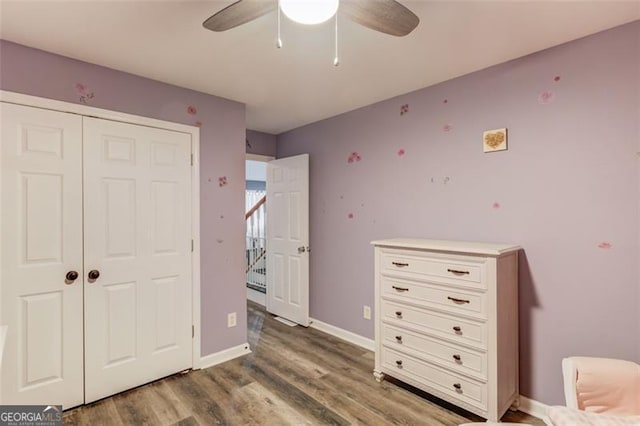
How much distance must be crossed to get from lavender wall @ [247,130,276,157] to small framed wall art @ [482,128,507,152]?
8.37ft

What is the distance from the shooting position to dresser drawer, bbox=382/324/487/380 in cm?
199

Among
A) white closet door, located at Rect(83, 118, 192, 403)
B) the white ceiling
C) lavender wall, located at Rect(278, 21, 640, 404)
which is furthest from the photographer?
white closet door, located at Rect(83, 118, 192, 403)

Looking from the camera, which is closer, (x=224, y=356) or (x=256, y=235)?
(x=224, y=356)

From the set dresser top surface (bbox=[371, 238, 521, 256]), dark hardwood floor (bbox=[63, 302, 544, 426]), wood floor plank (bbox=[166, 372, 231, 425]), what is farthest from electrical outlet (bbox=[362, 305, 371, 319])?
wood floor plank (bbox=[166, 372, 231, 425])

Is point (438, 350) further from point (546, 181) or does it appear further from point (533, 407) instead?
point (546, 181)

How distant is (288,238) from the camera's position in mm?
3809

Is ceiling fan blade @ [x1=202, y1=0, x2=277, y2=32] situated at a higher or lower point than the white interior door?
higher

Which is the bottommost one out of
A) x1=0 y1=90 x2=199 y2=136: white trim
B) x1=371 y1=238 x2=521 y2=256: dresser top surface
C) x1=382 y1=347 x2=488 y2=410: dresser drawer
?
x1=382 y1=347 x2=488 y2=410: dresser drawer

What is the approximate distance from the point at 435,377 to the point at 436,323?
0.36 meters

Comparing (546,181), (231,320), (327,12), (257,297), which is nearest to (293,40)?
(327,12)

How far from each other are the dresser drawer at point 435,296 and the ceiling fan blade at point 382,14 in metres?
1.54

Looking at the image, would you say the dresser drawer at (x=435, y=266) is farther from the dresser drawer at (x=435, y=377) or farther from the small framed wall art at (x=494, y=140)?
the small framed wall art at (x=494, y=140)

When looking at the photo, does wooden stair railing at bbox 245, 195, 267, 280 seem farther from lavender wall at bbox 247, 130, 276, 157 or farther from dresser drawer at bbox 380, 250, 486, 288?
dresser drawer at bbox 380, 250, 486, 288

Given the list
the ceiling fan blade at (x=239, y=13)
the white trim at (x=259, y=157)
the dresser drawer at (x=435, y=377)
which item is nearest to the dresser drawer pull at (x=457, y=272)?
the dresser drawer at (x=435, y=377)
